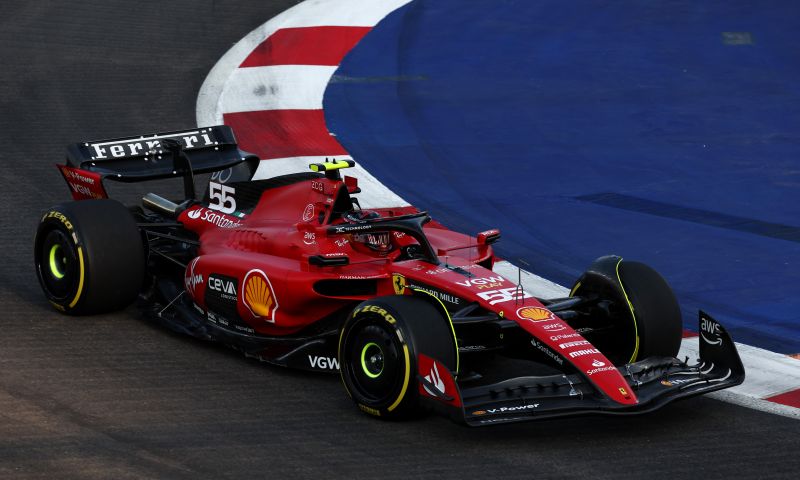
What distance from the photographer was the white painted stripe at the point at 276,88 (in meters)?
14.1

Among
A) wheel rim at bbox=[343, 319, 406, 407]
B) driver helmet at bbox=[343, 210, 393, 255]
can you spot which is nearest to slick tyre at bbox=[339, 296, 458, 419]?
wheel rim at bbox=[343, 319, 406, 407]

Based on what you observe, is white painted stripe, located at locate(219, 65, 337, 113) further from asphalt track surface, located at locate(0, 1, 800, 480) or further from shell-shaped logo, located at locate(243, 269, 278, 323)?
shell-shaped logo, located at locate(243, 269, 278, 323)

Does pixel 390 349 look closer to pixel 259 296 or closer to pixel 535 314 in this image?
pixel 535 314

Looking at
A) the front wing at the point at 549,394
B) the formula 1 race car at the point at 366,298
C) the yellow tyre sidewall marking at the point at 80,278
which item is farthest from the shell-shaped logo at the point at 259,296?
the front wing at the point at 549,394

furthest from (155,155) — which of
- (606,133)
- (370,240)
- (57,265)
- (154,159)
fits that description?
(606,133)

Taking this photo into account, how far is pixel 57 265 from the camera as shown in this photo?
920 cm

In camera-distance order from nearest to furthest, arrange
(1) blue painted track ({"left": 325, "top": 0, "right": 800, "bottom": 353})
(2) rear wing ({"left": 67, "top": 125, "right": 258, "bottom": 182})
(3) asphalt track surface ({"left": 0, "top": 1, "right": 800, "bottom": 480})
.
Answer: (3) asphalt track surface ({"left": 0, "top": 1, "right": 800, "bottom": 480}) < (2) rear wing ({"left": 67, "top": 125, "right": 258, "bottom": 182}) < (1) blue painted track ({"left": 325, "top": 0, "right": 800, "bottom": 353})

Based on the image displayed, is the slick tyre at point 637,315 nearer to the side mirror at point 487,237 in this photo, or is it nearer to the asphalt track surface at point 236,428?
the asphalt track surface at point 236,428

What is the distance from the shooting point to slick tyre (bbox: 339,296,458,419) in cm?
713

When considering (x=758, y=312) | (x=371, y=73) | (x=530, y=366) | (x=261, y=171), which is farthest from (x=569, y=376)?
(x=371, y=73)

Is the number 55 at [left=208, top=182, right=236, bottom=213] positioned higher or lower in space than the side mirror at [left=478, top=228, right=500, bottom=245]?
higher

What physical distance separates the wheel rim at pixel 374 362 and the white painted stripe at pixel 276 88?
6.86 m

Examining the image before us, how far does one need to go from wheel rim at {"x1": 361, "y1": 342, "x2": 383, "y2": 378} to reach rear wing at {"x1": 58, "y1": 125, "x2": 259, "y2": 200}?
9.85 ft

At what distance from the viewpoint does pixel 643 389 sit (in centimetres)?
723
